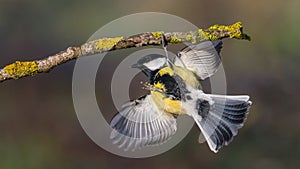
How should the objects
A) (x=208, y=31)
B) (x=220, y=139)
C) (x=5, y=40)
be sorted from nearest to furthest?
(x=208, y=31), (x=220, y=139), (x=5, y=40)

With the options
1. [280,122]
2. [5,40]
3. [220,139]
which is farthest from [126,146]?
[5,40]

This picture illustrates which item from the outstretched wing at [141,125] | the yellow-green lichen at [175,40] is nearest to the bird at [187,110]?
the outstretched wing at [141,125]

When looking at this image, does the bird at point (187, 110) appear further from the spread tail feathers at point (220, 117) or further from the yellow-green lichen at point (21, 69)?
the yellow-green lichen at point (21, 69)

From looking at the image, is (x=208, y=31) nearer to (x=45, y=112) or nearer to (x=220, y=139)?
(x=220, y=139)

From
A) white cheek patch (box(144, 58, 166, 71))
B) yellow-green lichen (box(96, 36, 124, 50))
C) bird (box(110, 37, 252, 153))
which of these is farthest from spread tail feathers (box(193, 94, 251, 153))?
yellow-green lichen (box(96, 36, 124, 50))

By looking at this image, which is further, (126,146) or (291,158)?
(291,158)

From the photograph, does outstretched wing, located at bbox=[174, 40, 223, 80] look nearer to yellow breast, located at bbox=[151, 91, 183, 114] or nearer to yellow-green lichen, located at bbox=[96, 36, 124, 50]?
yellow breast, located at bbox=[151, 91, 183, 114]
